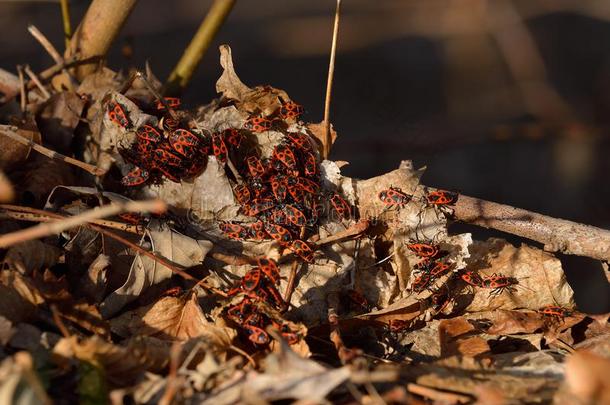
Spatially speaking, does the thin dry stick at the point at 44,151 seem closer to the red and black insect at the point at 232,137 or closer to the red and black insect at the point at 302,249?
the red and black insect at the point at 232,137

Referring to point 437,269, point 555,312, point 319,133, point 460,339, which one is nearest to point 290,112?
point 319,133

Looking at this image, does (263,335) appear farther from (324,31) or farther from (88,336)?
(324,31)

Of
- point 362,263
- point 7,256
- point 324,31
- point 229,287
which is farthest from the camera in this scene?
point 324,31

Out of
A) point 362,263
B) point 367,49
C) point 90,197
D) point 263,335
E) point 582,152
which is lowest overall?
point 263,335

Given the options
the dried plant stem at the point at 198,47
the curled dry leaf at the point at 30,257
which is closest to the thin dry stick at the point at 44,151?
the curled dry leaf at the point at 30,257

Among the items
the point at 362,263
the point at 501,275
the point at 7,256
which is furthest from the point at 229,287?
the point at 501,275

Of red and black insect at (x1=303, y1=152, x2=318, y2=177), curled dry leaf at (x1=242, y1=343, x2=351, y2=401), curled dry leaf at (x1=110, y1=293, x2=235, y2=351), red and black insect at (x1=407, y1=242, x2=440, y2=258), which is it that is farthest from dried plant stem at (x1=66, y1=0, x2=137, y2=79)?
curled dry leaf at (x1=242, y1=343, x2=351, y2=401)
